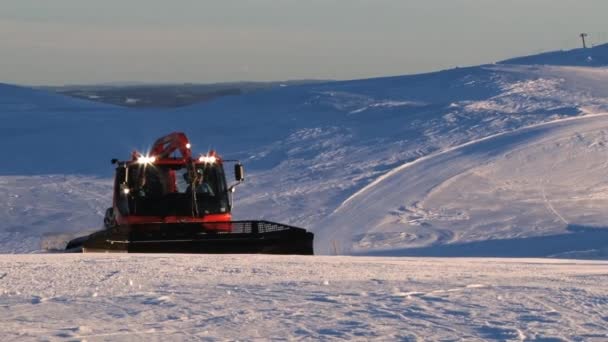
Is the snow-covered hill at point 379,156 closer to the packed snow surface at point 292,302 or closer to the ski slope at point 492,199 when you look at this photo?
the ski slope at point 492,199

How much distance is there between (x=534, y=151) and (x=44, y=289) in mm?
17876

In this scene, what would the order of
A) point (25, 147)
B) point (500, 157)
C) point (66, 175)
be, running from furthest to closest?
point (25, 147)
point (66, 175)
point (500, 157)

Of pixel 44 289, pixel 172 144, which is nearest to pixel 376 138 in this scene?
pixel 172 144

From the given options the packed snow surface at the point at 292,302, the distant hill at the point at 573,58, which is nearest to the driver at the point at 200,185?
the packed snow surface at the point at 292,302

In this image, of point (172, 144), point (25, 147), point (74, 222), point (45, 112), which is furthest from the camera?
point (45, 112)

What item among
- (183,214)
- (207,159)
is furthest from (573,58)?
(183,214)

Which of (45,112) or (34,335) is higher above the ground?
(45,112)

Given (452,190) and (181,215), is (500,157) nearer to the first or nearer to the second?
(452,190)

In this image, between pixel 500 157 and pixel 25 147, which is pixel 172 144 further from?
pixel 25 147

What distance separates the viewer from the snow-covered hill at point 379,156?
1925 centimetres

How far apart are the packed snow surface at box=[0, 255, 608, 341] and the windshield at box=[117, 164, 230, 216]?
490 cm

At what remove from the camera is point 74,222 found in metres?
21.0

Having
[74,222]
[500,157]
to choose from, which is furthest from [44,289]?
[500,157]

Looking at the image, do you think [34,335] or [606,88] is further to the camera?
[606,88]
